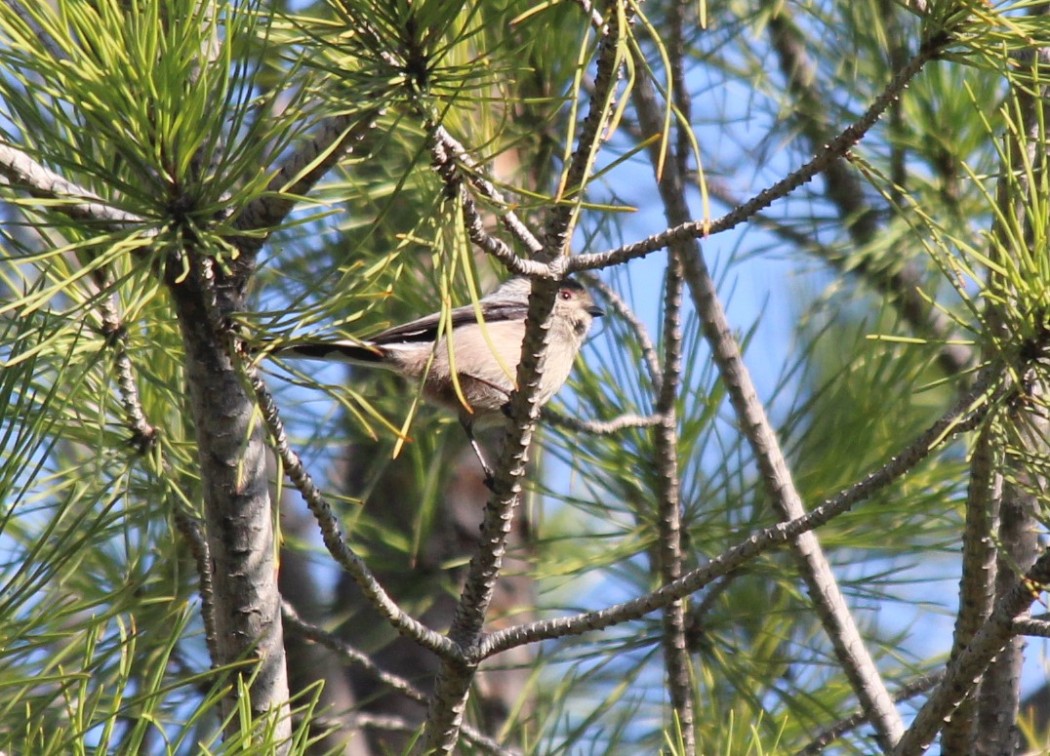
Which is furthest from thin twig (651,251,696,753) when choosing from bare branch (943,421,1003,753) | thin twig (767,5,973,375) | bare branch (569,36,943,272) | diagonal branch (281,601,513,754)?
thin twig (767,5,973,375)

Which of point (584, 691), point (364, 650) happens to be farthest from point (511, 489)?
point (364, 650)

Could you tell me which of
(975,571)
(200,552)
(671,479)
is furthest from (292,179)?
(671,479)

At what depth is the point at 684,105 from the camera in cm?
325

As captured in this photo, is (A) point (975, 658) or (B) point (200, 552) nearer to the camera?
(A) point (975, 658)

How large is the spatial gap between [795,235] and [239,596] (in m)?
3.39

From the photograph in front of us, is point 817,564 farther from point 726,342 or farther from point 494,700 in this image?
point 494,700

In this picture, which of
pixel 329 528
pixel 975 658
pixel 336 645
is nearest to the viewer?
pixel 975 658

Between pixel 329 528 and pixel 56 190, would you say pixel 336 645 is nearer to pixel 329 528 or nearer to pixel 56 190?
pixel 329 528

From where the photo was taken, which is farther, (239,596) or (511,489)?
(511,489)

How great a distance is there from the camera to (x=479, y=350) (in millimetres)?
3943

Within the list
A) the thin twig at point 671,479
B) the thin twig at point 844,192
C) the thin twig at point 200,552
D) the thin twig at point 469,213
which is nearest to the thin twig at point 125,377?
the thin twig at point 200,552

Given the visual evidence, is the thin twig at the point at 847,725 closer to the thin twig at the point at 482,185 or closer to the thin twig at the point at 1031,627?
the thin twig at the point at 1031,627

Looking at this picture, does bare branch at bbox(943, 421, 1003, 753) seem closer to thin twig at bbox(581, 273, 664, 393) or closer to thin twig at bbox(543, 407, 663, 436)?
thin twig at bbox(543, 407, 663, 436)

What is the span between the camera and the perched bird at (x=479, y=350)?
11.3ft
